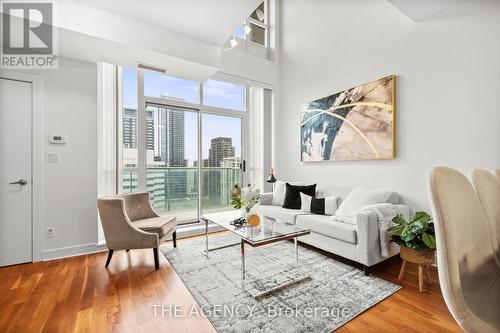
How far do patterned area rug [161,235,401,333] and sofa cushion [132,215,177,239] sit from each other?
14.2 inches

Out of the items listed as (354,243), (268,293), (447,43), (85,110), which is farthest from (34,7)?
(447,43)

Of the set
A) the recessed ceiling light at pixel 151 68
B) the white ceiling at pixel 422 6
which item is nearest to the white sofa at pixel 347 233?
the white ceiling at pixel 422 6

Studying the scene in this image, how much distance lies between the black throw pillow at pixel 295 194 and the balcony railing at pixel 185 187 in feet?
4.10

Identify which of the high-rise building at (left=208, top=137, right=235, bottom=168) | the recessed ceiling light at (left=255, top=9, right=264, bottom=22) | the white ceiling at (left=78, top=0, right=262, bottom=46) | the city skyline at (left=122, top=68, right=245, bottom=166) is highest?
the recessed ceiling light at (left=255, top=9, right=264, bottom=22)

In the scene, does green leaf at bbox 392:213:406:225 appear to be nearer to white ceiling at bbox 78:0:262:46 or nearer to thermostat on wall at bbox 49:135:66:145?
white ceiling at bbox 78:0:262:46

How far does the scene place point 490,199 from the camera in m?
1.19

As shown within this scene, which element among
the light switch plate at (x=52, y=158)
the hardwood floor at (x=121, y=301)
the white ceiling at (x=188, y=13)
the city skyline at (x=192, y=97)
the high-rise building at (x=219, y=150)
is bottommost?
the hardwood floor at (x=121, y=301)

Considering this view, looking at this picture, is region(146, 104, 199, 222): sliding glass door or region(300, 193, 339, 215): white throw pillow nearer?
region(300, 193, 339, 215): white throw pillow

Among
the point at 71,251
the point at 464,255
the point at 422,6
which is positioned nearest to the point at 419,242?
the point at 464,255

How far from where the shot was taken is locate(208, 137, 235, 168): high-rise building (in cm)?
433

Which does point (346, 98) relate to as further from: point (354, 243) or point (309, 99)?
point (354, 243)

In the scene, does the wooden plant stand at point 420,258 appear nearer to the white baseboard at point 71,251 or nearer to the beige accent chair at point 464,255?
the beige accent chair at point 464,255

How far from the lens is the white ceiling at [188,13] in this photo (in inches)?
95.5

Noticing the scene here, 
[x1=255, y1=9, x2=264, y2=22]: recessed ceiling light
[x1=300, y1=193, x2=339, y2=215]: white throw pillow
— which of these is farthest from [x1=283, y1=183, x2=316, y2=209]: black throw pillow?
[x1=255, y1=9, x2=264, y2=22]: recessed ceiling light
